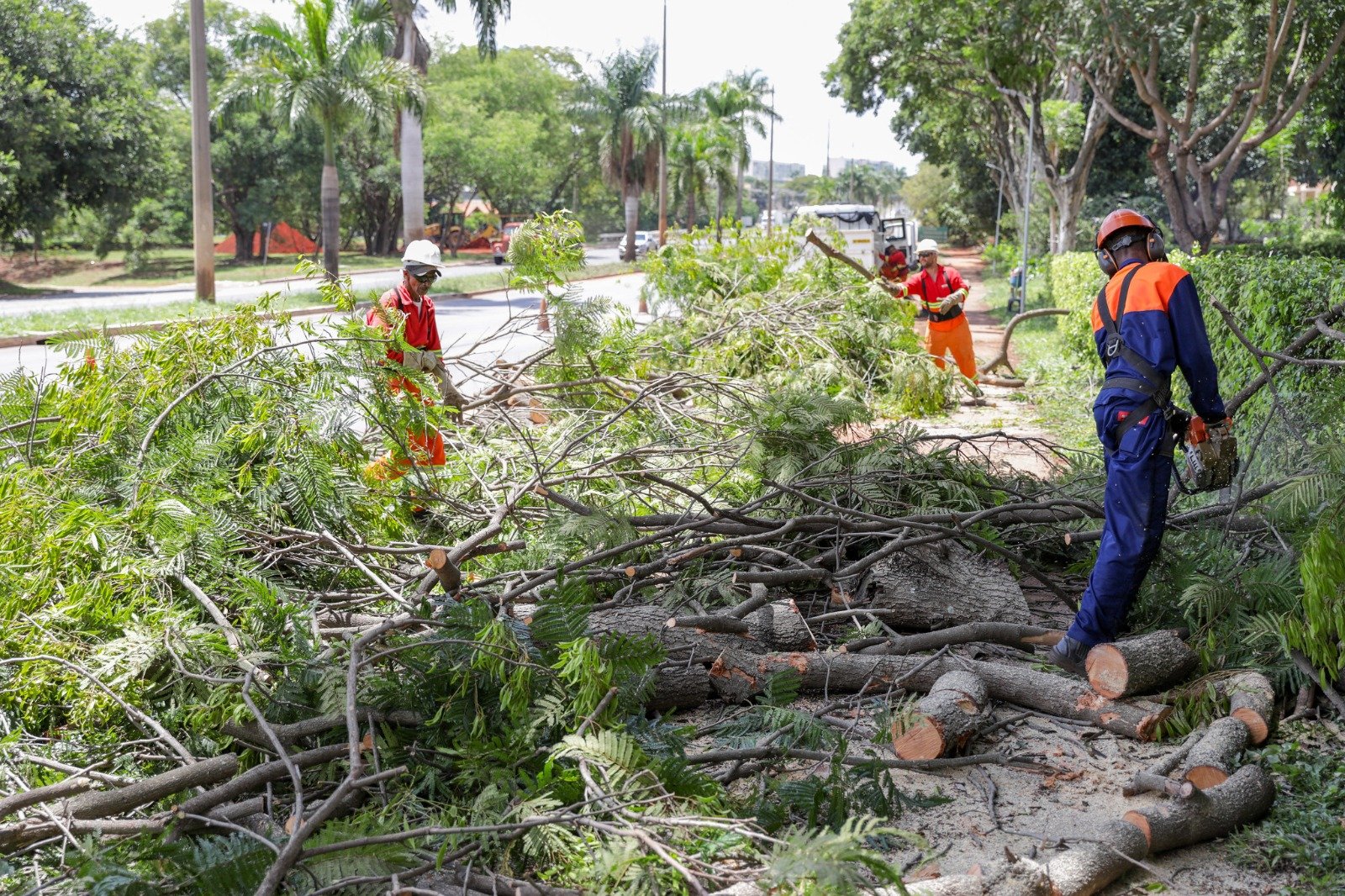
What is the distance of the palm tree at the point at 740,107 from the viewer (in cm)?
5594

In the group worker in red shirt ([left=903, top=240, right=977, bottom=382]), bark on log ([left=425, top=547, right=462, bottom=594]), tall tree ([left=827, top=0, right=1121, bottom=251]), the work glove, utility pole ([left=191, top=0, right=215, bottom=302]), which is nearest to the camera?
bark on log ([left=425, top=547, right=462, bottom=594])

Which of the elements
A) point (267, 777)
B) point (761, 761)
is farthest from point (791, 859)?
point (267, 777)

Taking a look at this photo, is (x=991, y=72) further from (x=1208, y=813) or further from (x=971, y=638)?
(x=1208, y=813)

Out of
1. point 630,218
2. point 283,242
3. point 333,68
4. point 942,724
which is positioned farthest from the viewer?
point 283,242

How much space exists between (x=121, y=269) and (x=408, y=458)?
41737 millimetres

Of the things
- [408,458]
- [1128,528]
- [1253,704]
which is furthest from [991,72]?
[1253,704]

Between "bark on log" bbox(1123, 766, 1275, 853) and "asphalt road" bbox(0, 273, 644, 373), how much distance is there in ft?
12.7

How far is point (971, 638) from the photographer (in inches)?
178

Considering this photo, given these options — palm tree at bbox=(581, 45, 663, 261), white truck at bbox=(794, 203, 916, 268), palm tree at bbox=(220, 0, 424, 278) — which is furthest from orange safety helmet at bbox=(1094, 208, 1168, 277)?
palm tree at bbox=(581, 45, 663, 261)

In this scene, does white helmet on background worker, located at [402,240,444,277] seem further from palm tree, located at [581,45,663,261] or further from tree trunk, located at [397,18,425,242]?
palm tree, located at [581,45,663,261]

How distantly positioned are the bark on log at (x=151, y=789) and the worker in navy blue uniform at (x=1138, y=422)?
3058 mm

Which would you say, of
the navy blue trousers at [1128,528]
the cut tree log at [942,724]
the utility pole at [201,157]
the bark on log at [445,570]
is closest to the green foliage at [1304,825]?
the navy blue trousers at [1128,528]

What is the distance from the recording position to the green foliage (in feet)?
10.2

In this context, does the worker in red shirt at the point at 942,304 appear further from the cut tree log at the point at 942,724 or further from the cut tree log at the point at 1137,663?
the cut tree log at the point at 942,724
